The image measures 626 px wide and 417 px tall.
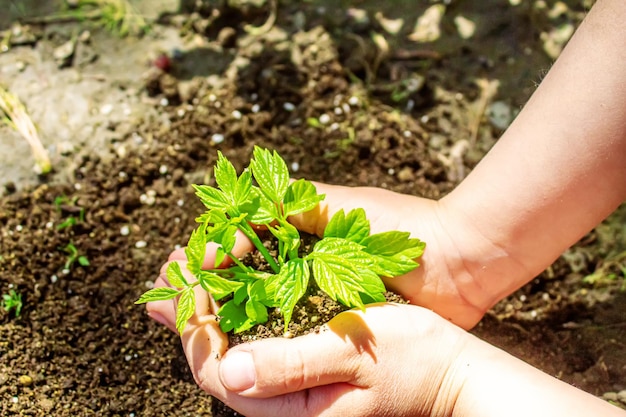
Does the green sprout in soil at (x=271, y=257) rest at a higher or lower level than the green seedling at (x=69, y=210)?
higher

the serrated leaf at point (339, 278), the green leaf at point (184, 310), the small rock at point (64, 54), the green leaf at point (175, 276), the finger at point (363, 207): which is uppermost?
the serrated leaf at point (339, 278)

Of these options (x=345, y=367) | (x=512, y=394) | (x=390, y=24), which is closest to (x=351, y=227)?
(x=345, y=367)

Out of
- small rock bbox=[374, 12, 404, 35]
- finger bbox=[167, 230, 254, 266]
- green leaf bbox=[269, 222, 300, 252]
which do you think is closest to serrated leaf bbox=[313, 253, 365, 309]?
green leaf bbox=[269, 222, 300, 252]

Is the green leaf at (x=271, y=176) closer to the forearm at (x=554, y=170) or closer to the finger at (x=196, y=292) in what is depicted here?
the finger at (x=196, y=292)

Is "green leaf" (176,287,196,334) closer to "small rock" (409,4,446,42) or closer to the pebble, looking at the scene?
the pebble

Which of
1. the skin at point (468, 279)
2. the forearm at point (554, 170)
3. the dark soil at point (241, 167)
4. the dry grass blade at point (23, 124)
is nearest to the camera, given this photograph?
the skin at point (468, 279)

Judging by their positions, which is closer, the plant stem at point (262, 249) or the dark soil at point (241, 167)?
the plant stem at point (262, 249)

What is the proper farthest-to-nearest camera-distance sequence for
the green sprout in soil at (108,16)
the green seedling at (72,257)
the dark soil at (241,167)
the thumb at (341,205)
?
the green sprout in soil at (108,16) → the green seedling at (72,257) → the dark soil at (241,167) → the thumb at (341,205)

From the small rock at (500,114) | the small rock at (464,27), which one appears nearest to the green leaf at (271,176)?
the small rock at (500,114)

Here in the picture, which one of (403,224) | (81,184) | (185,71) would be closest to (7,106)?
(81,184)
